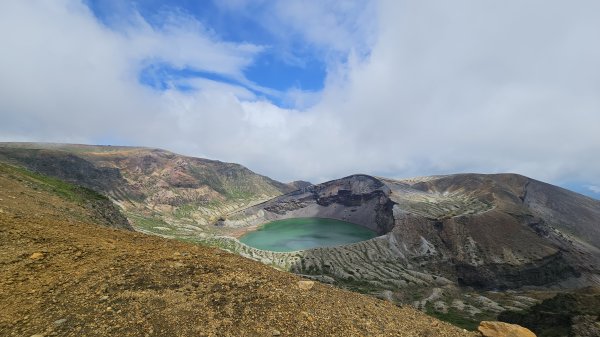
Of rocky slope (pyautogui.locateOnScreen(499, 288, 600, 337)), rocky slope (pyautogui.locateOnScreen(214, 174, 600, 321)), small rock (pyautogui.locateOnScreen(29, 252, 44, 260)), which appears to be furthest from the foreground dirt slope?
rocky slope (pyautogui.locateOnScreen(214, 174, 600, 321))

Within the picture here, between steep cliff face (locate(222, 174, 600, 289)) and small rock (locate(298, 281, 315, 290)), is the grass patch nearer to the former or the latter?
small rock (locate(298, 281, 315, 290))

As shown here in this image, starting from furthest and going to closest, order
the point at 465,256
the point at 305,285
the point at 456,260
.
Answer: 1. the point at 456,260
2. the point at 465,256
3. the point at 305,285

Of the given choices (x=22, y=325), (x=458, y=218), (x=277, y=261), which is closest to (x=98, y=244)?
(x=22, y=325)

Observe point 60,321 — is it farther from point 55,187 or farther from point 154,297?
point 55,187

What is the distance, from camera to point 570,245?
634 feet

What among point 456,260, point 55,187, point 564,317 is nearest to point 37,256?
point 55,187

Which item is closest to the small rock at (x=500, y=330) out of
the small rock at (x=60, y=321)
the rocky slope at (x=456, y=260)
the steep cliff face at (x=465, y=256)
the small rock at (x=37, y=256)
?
the small rock at (x=60, y=321)

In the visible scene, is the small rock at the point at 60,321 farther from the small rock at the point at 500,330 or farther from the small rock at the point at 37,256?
the small rock at the point at 500,330

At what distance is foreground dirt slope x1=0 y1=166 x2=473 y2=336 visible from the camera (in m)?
11.4

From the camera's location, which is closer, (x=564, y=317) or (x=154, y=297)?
(x=154, y=297)

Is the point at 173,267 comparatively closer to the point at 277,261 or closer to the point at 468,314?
the point at 468,314

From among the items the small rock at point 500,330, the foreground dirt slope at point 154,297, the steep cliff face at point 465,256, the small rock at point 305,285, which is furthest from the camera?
the steep cliff face at point 465,256

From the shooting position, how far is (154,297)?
504 inches

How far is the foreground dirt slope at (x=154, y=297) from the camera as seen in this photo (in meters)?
11.4
